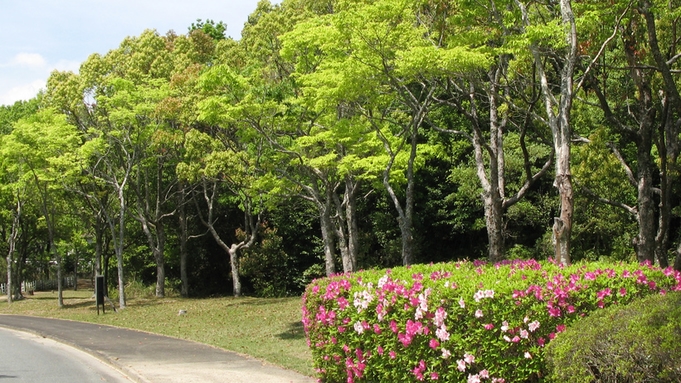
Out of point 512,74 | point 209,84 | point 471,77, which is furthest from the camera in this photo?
point 209,84

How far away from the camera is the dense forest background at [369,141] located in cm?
1453

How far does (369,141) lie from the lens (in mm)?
19453

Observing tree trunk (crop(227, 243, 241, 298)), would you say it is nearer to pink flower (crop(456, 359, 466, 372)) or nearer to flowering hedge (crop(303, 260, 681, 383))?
flowering hedge (crop(303, 260, 681, 383))

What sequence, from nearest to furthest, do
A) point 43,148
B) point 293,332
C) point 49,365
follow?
point 49,365
point 293,332
point 43,148

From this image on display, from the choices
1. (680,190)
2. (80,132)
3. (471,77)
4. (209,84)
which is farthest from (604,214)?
(80,132)

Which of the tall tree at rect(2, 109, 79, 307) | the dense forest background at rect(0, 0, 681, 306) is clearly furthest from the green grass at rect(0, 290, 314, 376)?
the tall tree at rect(2, 109, 79, 307)

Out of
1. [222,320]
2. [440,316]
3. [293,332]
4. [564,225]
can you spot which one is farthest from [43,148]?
[440,316]

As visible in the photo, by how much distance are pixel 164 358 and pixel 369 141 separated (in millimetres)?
8315

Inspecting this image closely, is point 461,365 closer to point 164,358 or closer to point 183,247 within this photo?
point 164,358

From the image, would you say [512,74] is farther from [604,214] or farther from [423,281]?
[423,281]

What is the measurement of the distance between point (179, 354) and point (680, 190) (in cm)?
1707

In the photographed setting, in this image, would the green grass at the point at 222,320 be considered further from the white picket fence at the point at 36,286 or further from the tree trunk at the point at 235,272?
the white picket fence at the point at 36,286

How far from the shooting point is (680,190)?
2280 centimetres

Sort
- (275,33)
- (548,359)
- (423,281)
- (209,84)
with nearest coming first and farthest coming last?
(548,359) → (423,281) → (209,84) → (275,33)
